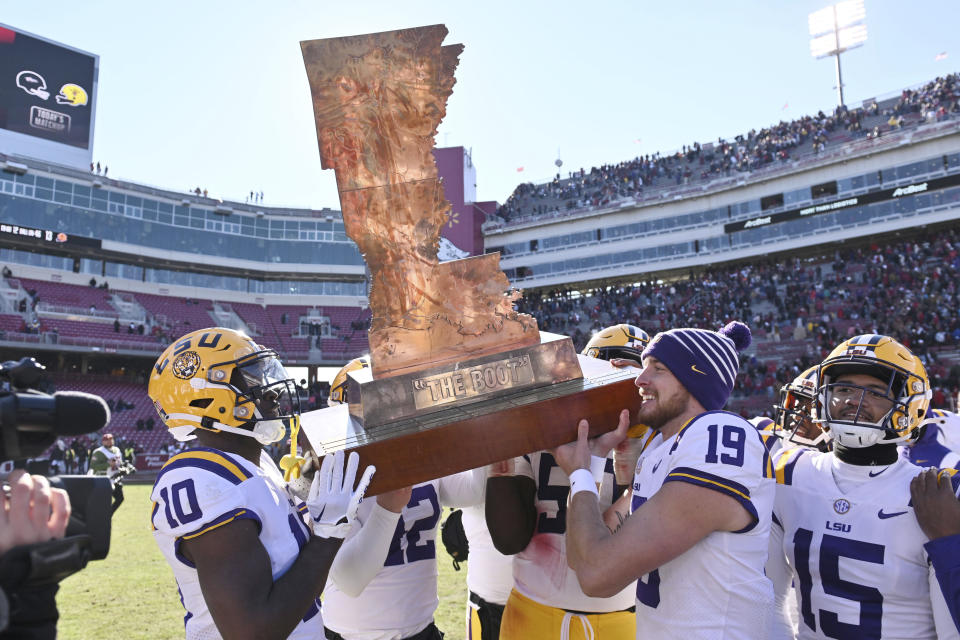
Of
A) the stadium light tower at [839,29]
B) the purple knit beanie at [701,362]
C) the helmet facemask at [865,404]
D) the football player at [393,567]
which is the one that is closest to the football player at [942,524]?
the helmet facemask at [865,404]

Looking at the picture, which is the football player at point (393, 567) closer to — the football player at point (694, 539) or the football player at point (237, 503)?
the football player at point (237, 503)

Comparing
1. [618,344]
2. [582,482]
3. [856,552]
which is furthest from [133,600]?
[856,552]

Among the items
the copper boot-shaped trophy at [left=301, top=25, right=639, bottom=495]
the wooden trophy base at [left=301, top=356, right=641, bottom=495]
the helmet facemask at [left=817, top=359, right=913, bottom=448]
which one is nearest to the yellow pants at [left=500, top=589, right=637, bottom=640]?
the wooden trophy base at [left=301, top=356, right=641, bottom=495]

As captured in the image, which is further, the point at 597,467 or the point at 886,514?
the point at 597,467

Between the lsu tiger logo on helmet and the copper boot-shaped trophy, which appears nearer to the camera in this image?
the copper boot-shaped trophy

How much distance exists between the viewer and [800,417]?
3479 mm

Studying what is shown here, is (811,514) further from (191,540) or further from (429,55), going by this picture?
(429,55)

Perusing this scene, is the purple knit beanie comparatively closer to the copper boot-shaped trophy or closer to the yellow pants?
the copper boot-shaped trophy

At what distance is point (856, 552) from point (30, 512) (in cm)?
249

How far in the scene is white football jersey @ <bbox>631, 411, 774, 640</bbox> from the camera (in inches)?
76.2

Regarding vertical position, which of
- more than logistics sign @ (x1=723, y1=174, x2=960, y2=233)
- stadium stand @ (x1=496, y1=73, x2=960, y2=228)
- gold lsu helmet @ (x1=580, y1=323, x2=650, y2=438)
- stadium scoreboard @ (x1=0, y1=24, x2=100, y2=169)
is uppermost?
stadium scoreboard @ (x1=0, y1=24, x2=100, y2=169)

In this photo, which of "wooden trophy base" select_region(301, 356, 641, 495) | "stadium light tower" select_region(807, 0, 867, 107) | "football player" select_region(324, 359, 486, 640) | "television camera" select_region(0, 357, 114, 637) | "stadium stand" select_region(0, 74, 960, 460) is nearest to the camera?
"television camera" select_region(0, 357, 114, 637)

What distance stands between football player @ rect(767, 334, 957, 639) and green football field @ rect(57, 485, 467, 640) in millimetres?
3723

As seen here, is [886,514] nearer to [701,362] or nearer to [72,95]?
[701,362]
